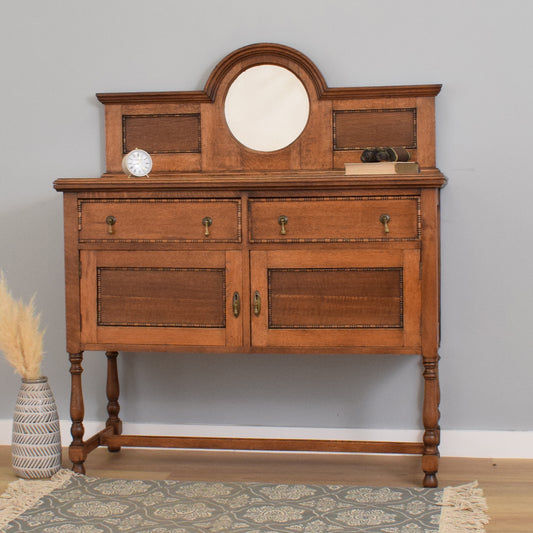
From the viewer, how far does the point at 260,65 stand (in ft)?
9.19

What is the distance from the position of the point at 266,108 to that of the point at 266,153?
169 mm

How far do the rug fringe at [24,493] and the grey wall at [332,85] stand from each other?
50 cm

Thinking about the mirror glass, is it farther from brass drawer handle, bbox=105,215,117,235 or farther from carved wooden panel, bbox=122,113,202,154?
brass drawer handle, bbox=105,215,117,235

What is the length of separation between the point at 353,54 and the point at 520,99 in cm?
63

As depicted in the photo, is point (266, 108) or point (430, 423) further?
point (266, 108)

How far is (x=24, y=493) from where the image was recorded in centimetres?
237

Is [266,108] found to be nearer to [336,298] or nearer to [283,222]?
[283,222]

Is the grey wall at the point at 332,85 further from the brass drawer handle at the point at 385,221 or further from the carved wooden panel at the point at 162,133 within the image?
the brass drawer handle at the point at 385,221

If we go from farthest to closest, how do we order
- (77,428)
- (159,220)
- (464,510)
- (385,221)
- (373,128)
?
(373,128)
(77,428)
(159,220)
(385,221)
(464,510)

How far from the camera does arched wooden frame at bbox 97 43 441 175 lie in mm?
2738

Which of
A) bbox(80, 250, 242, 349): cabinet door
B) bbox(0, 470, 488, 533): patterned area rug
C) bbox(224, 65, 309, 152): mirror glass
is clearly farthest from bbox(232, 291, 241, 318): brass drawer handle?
bbox(224, 65, 309, 152): mirror glass

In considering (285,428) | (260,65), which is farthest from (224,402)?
(260,65)

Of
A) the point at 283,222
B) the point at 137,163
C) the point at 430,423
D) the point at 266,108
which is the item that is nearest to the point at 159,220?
the point at 137,163

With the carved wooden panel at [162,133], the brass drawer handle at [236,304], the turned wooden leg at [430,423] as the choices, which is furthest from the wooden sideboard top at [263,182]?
the turned wooden leg at [430,423]
